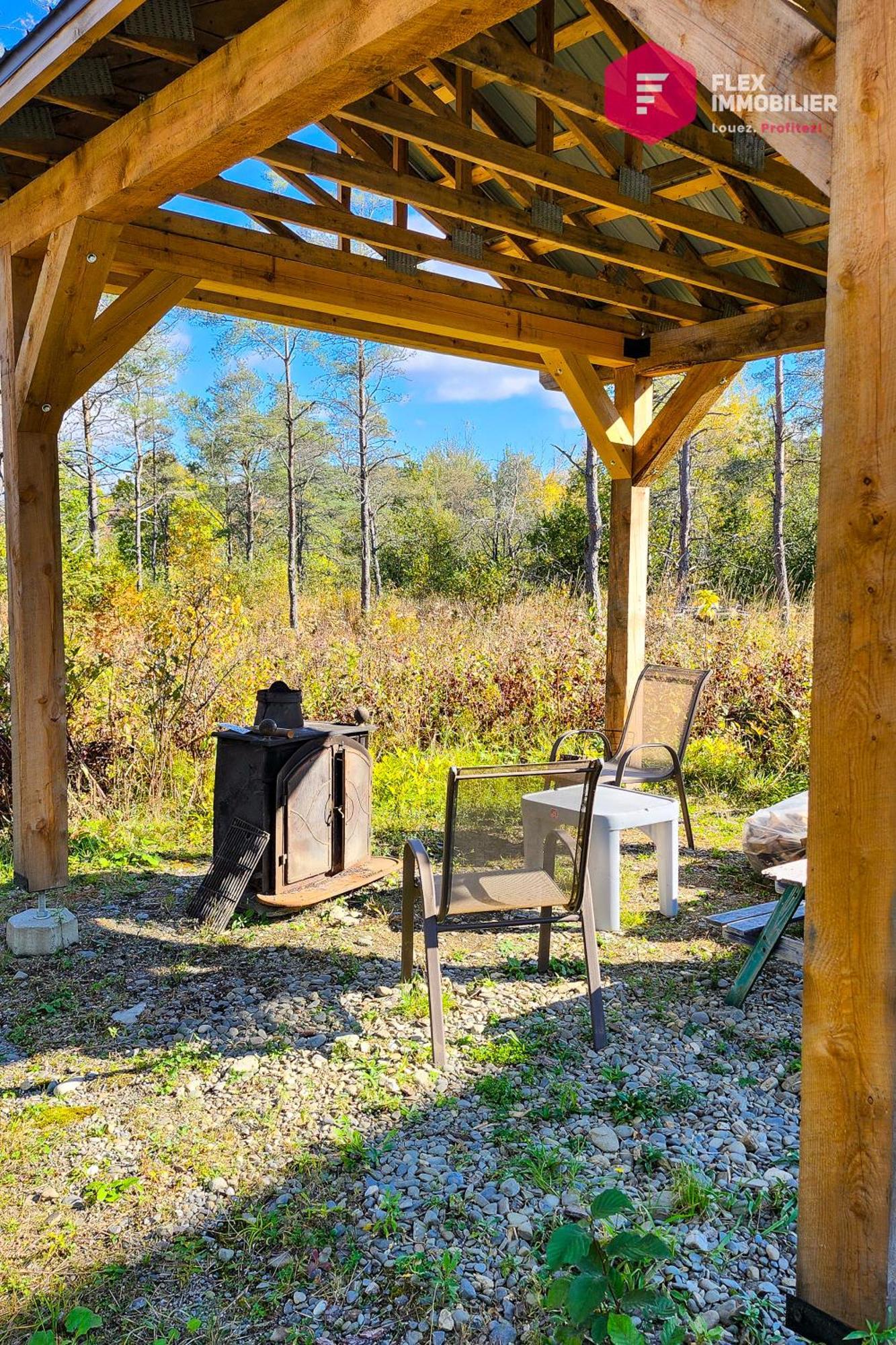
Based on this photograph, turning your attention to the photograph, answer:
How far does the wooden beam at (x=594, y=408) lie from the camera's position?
579 centimetres

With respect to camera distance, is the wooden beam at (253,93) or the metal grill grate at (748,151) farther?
the metal grill grate at (748,151)

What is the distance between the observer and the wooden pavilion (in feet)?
5.16

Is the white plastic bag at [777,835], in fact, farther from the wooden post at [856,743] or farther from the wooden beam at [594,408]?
the wooden post at [856,743]

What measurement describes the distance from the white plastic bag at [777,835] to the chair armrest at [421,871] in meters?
2.01

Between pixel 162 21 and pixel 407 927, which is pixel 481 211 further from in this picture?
pixel 407 927

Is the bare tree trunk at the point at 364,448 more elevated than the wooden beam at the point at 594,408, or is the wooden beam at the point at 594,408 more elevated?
the bare tree trunk at the point at 364,448

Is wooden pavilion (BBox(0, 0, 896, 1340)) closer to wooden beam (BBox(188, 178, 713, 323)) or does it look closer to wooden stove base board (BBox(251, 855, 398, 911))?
wooden beam (BBox(188, 178, 713, 323))

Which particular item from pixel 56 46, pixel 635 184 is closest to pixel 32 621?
pixel 56 46

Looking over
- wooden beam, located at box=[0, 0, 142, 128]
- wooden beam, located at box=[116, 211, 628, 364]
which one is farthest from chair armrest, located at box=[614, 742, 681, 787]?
wooden beam, located at box=[0, 0, 142, 128]

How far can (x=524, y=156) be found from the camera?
386cm

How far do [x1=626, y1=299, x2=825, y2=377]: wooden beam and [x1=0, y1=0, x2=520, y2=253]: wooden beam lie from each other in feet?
11.0

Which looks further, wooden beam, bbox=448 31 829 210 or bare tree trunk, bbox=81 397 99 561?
bare tree trunk, bbox=81 397 99 561

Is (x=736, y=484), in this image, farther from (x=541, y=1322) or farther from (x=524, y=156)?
(x=541, y=1322)

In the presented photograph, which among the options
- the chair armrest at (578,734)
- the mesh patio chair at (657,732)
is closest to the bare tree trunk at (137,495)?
the chair armrest at (578,734)
